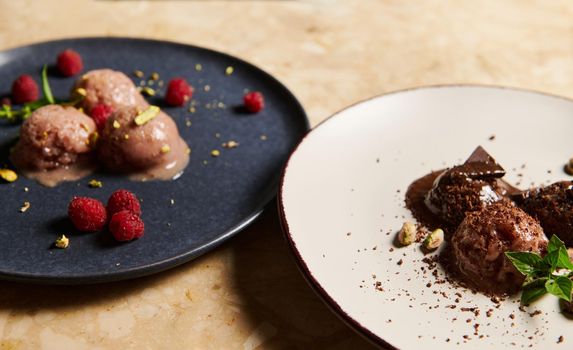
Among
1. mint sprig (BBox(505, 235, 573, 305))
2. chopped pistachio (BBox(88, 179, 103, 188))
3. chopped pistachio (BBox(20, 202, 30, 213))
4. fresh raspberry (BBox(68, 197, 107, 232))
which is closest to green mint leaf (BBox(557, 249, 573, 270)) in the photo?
mint sprig (BBox(505, 235, 573, 305))

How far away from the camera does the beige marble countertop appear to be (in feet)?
4.75

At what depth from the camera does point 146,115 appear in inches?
74.8

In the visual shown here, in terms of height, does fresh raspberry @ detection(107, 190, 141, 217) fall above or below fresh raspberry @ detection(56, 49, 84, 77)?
above

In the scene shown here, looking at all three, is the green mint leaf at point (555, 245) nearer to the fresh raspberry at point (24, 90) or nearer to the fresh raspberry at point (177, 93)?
the fresh raspberry at point (177, 93)

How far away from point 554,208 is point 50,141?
1342 mm

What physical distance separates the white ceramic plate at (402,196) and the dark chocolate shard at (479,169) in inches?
5.4

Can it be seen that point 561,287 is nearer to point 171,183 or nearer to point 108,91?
point 171,183

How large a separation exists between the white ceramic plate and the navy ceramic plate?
16cm

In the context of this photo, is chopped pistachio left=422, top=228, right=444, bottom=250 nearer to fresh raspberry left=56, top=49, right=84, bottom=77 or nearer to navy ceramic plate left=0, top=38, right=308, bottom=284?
navy ceramic plate left=0, top=38, right=308, bottom=284

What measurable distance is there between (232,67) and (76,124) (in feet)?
2.14

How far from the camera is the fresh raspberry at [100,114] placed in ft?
6.56

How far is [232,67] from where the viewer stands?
238 cm

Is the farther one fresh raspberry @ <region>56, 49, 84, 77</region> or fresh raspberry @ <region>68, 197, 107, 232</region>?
fresh raspberry @ <region>56, 49, 84, 77</region>

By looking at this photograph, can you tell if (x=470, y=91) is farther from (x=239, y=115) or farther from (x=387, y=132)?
(x=239, y=115)
